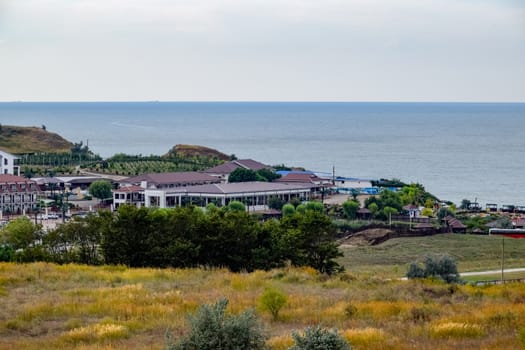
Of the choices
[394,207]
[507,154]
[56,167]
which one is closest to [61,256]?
[394,207]

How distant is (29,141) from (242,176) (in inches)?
1907

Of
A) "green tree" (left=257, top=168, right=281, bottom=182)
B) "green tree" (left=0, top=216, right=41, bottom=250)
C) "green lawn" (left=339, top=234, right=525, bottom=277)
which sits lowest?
"green lawn" (left=339, top=234, right=525, bottom=277)

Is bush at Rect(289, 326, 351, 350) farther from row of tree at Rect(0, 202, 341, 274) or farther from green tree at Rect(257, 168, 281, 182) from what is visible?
green tree at Rect(257, 168, 281, 182)

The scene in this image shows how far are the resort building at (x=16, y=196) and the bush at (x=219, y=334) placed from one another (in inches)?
2093

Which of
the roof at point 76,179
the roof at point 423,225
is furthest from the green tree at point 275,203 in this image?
the roof at point 76,179

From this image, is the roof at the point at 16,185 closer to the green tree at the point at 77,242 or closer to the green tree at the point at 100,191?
the green tree at the point at 100,191

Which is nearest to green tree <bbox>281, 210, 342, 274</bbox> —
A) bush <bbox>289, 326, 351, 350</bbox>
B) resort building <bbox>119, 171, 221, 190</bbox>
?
bush <bbox>289, 326, 351, 350</bbox>

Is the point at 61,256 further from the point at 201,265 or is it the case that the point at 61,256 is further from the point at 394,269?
the point at 394,269

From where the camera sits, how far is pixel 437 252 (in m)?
40.7

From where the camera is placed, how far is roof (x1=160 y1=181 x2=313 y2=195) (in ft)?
210

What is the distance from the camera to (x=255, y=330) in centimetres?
1063

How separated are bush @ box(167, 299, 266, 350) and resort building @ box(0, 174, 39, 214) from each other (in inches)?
2093

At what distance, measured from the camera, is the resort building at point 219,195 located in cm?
6331

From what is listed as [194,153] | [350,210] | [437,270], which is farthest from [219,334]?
[194,153]
